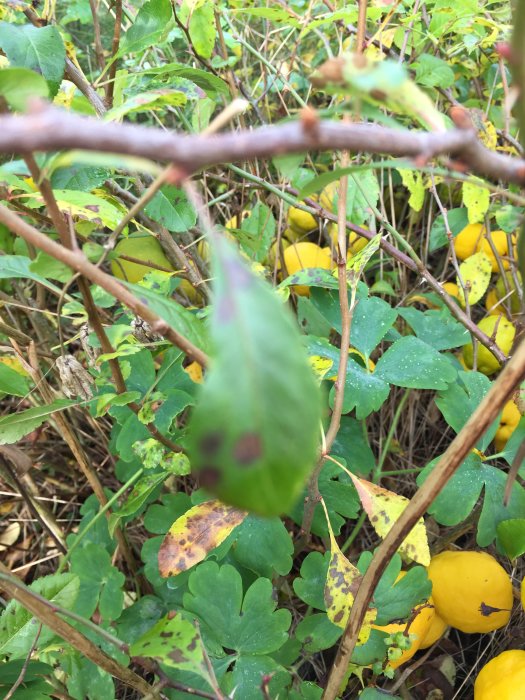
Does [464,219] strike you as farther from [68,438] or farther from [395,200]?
[68,438]

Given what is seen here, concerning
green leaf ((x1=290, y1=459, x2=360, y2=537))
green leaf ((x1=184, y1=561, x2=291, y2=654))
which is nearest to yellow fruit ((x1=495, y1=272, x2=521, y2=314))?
green leaf ((x1=290, y1=459, x2=360, y2=537))

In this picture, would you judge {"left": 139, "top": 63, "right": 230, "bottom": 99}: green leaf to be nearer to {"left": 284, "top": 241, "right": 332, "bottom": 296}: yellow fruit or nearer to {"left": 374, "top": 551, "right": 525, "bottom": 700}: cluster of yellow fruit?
{"left": 284, "top": 241, "right": 332, "bottom": 296}: yellow fruit

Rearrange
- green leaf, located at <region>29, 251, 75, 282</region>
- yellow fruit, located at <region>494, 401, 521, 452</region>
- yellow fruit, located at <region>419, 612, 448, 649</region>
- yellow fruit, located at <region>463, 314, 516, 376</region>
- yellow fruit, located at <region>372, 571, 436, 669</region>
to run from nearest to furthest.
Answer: green leaf, located at <region>29, 251, 75, 282</region> → yellow fruit, located at <region>372, 571, 436, 669</region> → yellow fruit, located at <region>419, 612, 448, 649</region> → yellow fruit, located at <region>494, 401, 521, 452</region> → yellow fruit, located at <region>463, 314, 516, 376</region>

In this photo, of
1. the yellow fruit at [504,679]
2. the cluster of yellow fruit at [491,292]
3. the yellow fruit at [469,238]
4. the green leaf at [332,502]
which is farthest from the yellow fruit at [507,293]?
the yellow fruit at [504,679]

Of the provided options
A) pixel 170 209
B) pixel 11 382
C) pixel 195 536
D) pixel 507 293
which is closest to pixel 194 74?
pixel 170 209

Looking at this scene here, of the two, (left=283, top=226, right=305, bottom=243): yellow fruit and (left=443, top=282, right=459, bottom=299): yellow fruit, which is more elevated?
(left=283, top=226, right=305, bottom=243): yellow fruit

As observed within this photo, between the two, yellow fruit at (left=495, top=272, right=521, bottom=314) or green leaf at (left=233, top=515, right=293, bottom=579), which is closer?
green leaf at (left=233, top=515, right=293, bottom=579)
